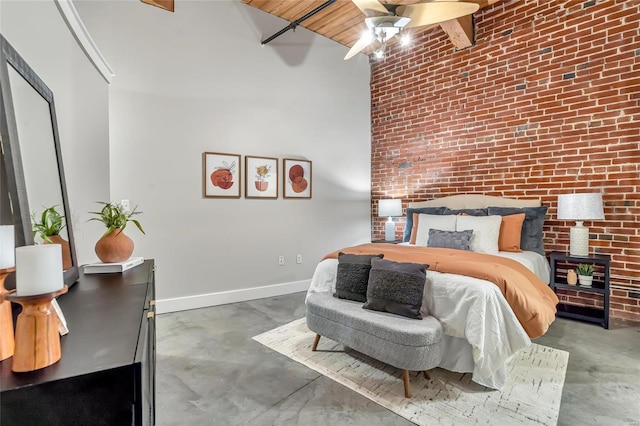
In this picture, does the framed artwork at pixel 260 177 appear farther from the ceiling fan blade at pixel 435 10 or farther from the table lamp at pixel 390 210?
the ceiling fan blade at pixel 435 10

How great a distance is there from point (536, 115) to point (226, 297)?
414 centimetres

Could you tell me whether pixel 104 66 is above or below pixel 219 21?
below

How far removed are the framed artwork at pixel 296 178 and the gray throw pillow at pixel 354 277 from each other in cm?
206

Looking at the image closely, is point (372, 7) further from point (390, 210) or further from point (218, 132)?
point (390, 210)

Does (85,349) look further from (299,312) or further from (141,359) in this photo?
(299,312)

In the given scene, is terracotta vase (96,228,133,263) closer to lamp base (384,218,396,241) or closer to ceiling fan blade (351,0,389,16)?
ceiling fan blade (351,0,389,16)

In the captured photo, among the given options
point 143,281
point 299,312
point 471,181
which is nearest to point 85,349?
point 143,281

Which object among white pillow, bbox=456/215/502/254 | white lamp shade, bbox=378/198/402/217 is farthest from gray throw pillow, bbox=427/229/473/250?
white lamp shade, bbox=378/198/402/217

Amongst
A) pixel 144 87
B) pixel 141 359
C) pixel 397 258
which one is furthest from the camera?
pixel 144 87

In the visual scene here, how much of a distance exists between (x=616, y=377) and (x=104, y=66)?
4.59 m

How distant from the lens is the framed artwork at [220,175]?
3844 millimetres

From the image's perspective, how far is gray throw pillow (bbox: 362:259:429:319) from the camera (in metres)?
2.16

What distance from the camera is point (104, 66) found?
291cm

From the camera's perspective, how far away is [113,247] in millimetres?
1895
